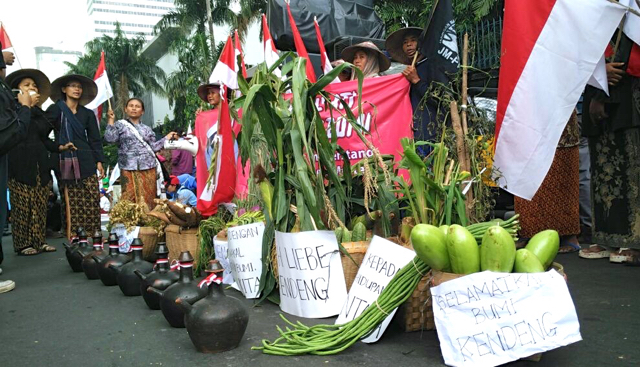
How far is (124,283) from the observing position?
430cm

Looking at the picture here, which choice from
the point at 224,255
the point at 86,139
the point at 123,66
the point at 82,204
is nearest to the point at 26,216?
the point at 82,204

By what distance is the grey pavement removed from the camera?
105 inches

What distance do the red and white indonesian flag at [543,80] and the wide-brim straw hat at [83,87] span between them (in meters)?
5.55

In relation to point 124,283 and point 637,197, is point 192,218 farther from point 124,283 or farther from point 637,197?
point 637,197

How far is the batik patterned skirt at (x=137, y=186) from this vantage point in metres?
7.14

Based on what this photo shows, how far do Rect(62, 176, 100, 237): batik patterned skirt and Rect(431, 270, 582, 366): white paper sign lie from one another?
5863 millimetres

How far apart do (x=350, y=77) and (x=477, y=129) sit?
2.59m

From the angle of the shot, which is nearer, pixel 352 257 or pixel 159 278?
pixel 352 257

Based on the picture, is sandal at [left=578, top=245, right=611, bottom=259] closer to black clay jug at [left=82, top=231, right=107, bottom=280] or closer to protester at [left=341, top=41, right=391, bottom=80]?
protester at [left=341, top=41, right=391, bottom=80]

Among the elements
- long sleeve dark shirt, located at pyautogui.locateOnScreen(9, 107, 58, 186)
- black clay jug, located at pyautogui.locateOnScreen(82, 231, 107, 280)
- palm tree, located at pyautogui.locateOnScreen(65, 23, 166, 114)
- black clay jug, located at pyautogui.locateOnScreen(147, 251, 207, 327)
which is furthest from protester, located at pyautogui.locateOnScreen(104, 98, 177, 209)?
palm tree, located at pyautogui.locateOnScreen(65, 23, 166, 114)

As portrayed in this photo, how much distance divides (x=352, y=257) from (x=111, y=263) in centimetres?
230

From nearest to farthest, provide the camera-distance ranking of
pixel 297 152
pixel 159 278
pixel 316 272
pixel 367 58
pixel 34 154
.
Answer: pixel 316 272
pixel 297 152
pixel 159 278
pixel 367 58
pixel 34 154

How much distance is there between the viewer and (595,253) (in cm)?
471

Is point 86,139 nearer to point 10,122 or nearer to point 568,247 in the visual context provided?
point 10,122
